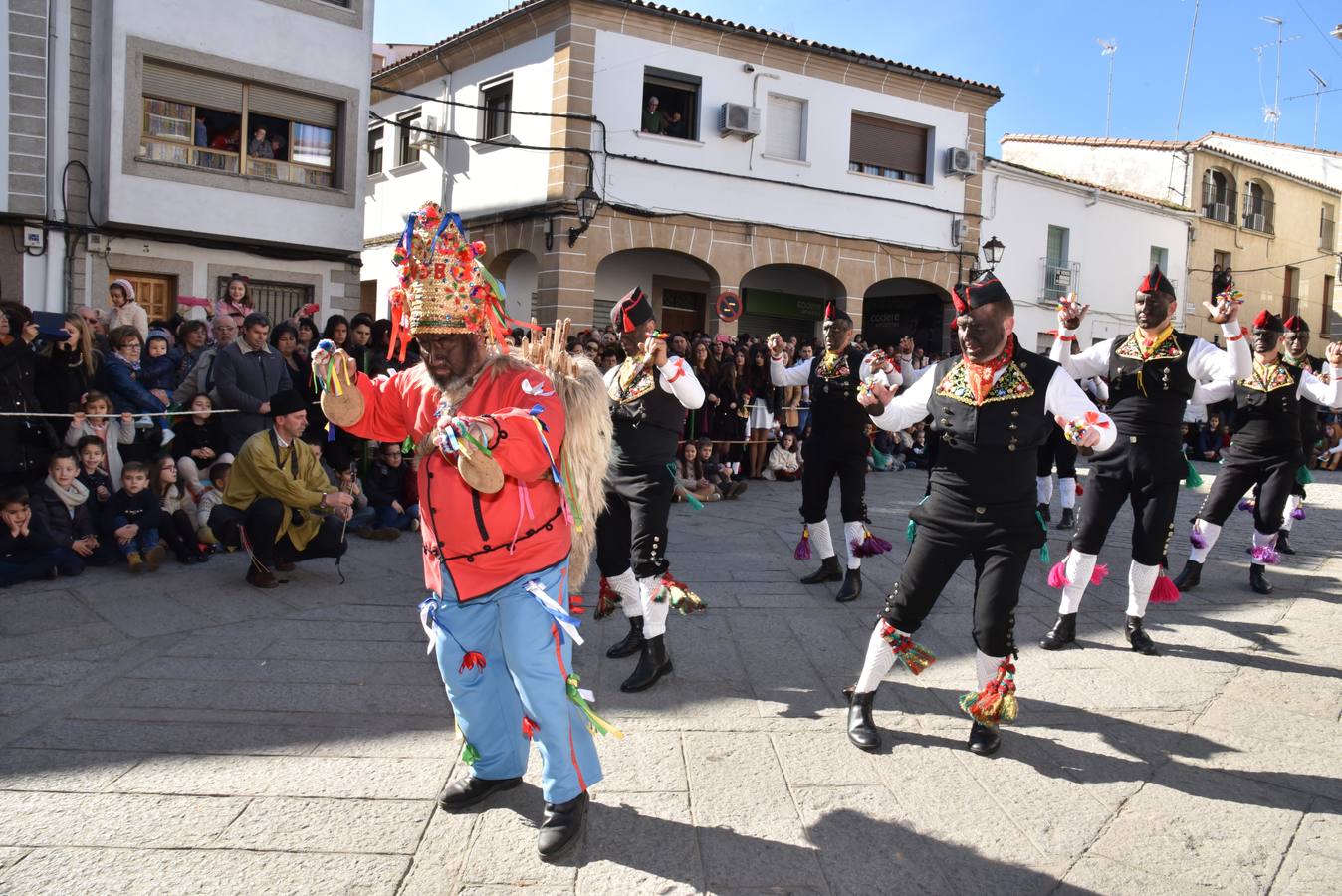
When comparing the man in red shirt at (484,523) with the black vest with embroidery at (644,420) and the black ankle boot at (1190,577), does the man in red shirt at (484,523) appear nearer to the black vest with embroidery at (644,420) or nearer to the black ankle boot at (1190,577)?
the black vest with embroidery at (644,420)

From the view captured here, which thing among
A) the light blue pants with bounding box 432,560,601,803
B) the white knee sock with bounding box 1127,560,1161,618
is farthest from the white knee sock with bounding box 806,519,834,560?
the light blue pants with bounding box 432,560,601,803

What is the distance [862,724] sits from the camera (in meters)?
4.46

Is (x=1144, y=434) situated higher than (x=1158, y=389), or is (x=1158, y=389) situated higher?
(x=1158, y=389)

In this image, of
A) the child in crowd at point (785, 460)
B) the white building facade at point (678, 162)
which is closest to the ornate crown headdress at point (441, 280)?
A: the child in crowd at point (785, 460)

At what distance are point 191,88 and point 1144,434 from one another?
14.0 m

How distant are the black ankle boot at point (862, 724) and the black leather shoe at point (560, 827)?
4.64 feet

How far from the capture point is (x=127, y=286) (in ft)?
32.0

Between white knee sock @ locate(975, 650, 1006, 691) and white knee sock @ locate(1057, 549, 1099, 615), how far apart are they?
1.76 m

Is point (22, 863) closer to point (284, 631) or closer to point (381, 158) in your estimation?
point (284, 631)

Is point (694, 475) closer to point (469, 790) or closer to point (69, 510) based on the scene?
point (69, 510)

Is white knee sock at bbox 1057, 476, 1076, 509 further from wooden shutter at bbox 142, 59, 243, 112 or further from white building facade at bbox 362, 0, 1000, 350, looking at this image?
wooden shutter at bbox 142, 59, 243, 112

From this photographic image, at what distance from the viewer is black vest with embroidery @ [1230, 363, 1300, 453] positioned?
7.53 meters

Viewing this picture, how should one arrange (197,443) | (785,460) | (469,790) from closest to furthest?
(469,790), (197,443), (785,460)

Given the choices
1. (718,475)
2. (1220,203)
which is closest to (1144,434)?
(718,475)
